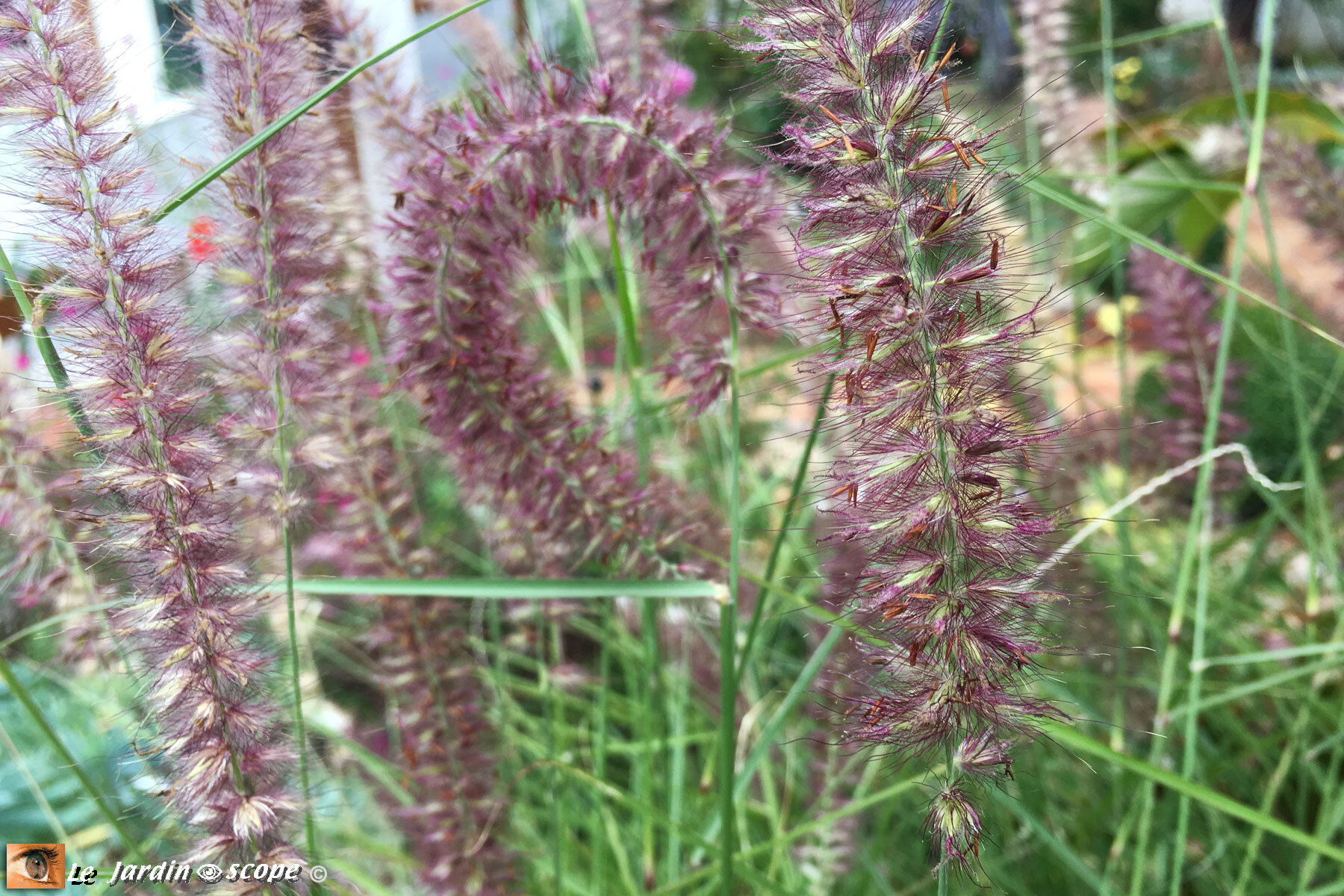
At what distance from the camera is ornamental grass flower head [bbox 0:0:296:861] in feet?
1.63

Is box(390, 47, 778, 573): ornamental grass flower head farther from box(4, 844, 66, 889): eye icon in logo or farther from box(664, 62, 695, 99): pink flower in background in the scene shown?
box(4, 844, 66, 889): eye icon in logo

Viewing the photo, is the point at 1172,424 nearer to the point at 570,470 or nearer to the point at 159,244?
the point at 570,470

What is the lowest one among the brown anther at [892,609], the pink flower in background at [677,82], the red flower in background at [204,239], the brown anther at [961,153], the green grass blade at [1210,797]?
the green grass blade at [1210,797]

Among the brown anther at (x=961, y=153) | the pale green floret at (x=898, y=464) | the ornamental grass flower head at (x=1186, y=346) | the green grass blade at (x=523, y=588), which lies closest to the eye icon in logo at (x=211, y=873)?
the green grass blade at (x=523, y=588)

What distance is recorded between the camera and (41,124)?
19.9 inches

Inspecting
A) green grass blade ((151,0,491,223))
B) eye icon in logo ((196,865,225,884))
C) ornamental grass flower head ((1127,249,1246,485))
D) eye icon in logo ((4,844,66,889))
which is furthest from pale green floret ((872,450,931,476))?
ornamental grass flower head ((1127,249,1246,485))

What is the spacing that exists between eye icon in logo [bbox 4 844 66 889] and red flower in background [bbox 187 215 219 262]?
0.48 meters

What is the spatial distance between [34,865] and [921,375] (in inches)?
31.1

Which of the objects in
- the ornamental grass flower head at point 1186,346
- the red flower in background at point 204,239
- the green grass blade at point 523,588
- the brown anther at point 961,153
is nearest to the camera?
the brown anther at point 961,153

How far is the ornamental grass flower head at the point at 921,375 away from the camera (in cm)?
45

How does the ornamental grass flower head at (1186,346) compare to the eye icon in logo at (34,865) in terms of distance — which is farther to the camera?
the ornamental grass flower head at (1186,346)

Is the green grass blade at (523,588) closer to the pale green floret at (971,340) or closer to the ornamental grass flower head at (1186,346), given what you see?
the pale green floret at (971,340)

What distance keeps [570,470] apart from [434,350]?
0.14 m

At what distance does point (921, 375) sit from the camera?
17.8 inches
